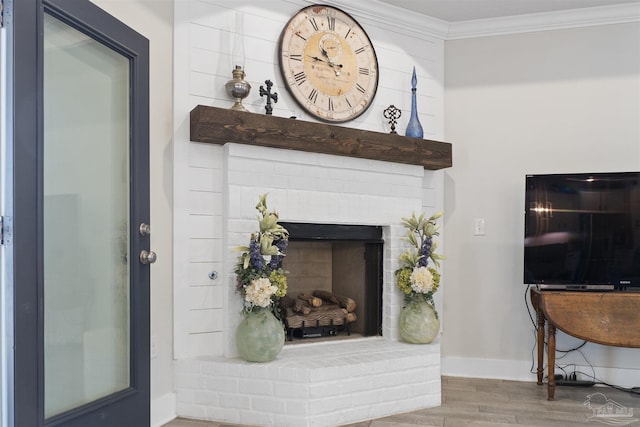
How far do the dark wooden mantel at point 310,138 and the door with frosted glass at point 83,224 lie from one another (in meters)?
0.40

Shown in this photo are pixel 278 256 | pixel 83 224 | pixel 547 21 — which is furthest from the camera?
pixel 547 21

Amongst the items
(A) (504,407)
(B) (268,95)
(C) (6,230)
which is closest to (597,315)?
(A) (504,407)

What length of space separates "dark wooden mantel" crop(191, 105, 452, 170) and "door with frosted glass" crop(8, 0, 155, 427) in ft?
1.30

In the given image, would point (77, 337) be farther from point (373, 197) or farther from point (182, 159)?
point (373, 197)

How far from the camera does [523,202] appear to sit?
12.0ft

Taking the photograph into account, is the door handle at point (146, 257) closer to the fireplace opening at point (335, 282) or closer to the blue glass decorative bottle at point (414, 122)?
the fireplace opening at point (335, 282)

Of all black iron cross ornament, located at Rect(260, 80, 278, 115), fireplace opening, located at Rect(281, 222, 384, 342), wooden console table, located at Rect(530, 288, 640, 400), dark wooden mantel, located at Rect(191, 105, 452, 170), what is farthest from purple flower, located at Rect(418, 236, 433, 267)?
black iron cross ornament, located at Rect(260, 80, 278, 115)

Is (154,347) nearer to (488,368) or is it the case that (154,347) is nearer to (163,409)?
(163,409)

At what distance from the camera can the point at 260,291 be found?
8.81ft

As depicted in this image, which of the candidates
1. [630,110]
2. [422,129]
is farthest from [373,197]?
[630,110]

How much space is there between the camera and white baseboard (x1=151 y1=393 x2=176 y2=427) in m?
2.62

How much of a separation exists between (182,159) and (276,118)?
54cm

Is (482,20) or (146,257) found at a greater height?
(482,20)

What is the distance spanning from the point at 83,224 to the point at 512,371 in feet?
9.43
